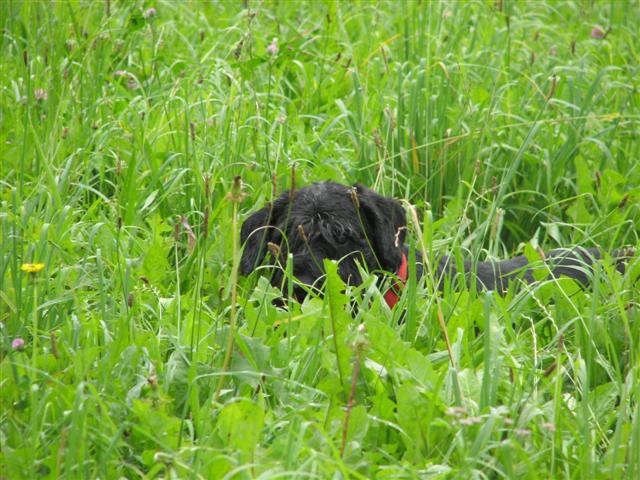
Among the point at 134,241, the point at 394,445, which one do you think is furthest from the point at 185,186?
the point at 394,445

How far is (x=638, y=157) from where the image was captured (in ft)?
17.4

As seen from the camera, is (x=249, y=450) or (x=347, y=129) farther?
(x=347, y=129)

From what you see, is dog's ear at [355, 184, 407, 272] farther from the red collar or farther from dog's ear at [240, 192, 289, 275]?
dog's ear at [240, 192, 289, 275]

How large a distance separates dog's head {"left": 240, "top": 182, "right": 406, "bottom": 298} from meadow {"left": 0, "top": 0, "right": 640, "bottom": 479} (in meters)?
0.16

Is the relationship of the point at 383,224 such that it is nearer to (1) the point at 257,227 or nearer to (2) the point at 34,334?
(1) the point at 257,227

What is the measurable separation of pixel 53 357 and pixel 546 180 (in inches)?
118

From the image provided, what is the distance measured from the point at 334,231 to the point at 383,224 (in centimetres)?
22

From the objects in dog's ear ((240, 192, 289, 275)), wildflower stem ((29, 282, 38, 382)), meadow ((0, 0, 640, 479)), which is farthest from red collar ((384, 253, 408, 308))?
wildflower stem ((29, 282, 38, 382))

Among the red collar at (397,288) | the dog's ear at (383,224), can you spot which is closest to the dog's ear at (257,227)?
the dog's ear at (383,224)

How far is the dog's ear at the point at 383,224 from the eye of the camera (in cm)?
427

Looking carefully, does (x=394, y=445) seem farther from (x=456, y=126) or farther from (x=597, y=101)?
(x=597, y=101)

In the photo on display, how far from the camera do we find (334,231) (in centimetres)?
423

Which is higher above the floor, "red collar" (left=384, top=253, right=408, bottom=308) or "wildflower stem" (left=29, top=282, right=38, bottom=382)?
"wildflower stem" (left=29, top=282, right=38, bottom=382)

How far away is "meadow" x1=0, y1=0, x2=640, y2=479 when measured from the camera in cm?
269
